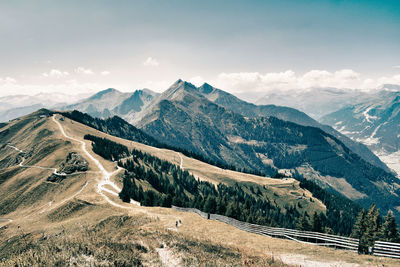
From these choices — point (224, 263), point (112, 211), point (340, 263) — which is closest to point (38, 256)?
point (224, 263)

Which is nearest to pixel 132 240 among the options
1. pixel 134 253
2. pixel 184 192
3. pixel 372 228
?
pixel 134 253

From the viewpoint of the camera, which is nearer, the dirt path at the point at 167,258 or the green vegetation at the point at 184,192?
the dirt path at the point at 167,258

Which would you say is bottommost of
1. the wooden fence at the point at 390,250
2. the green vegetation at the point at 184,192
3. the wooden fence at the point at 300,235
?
the green vegetation at the point at 184,192

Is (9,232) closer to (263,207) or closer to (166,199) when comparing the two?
(166,199)

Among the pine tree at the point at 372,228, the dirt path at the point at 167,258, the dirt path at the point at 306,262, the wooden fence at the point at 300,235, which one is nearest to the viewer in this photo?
the dirt path at the point at 167,258

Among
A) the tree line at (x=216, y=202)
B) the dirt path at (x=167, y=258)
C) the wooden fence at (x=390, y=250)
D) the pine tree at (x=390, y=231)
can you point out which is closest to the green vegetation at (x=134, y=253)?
the dirt path at (x=167, y=258)

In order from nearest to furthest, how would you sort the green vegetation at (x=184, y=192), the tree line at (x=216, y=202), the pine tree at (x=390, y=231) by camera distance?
the pine tree at (x=390, y=231) < the tree line at (x=216, y=202) < the green vegetation at (x=184, y=192)

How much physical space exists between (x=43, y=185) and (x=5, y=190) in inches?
887

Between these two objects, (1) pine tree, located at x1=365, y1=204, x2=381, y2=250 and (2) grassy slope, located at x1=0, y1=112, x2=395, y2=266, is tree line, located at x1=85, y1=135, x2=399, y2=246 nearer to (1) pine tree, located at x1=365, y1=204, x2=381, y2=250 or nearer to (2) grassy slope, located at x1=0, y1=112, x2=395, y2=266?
(1) pine tree, located at x1=365, y1=204, x2=381, y2=250

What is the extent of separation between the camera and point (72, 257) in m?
18.8

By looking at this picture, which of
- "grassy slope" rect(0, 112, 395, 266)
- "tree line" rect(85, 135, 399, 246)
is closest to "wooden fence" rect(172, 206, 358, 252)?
"grassy slope" rect(0, 112, 395, 266)

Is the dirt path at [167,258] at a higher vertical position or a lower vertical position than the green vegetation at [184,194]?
higher

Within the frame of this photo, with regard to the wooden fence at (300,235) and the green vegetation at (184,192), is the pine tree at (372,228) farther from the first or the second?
the wooden fence at (300,235)

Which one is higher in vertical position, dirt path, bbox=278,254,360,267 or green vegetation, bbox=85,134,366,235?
dirt path, bbox=278,254,360,267
